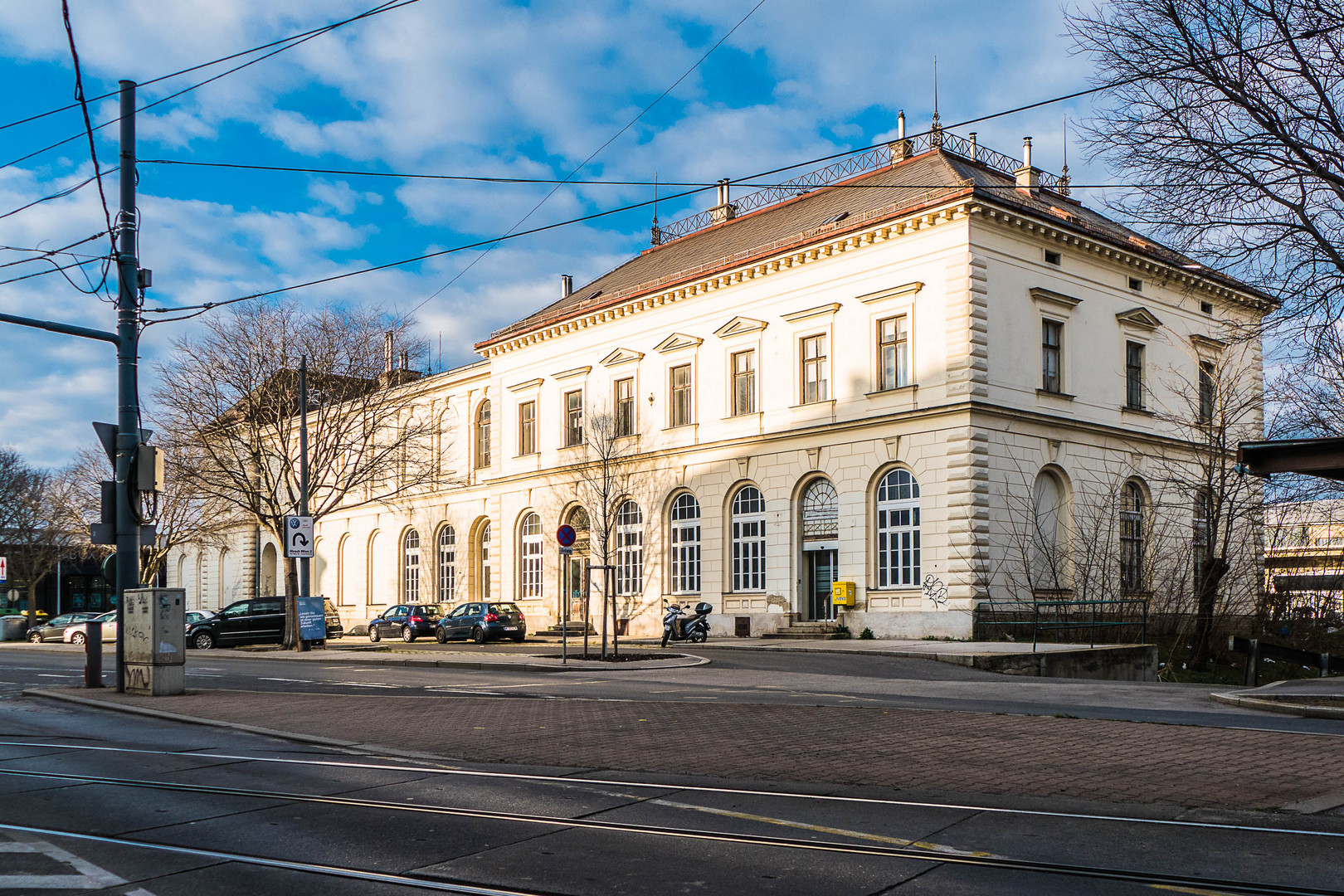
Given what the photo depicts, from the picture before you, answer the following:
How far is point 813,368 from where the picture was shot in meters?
36.3

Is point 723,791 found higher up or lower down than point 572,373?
lower down

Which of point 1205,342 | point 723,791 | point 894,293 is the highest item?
point 894,293

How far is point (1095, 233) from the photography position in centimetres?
3497

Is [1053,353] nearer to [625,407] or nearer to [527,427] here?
[625,407]

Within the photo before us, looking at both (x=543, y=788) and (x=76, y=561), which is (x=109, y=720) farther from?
(x=76, y=561)

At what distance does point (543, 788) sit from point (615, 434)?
33.7 meters

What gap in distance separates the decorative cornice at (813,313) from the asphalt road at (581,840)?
2701 cm

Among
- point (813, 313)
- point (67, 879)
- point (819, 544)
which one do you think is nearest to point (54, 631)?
point (819, 544)

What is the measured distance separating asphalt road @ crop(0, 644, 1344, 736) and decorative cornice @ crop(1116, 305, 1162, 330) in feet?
52.5

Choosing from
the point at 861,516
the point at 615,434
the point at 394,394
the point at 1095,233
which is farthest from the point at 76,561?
the point at 1095,233

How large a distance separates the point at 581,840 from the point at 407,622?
37844mm

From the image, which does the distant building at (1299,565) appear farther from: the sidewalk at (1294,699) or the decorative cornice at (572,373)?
the decorative cornice at (572,373)

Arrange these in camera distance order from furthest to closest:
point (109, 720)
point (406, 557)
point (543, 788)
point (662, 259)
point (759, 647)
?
point (406, 557) < point (662, 259) < point (759, 647) < point (109, 720) < point (543, 788)

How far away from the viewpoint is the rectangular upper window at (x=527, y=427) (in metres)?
48.0
